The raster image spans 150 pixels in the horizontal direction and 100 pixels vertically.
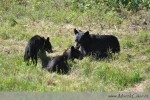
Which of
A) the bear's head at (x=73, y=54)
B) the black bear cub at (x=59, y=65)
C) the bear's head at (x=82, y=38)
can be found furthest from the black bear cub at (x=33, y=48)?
the bear's head at (x=82, y=38)

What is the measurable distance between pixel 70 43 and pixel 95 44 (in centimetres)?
96

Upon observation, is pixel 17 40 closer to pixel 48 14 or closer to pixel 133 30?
pixel 48 14

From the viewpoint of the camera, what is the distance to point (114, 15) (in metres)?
15.3

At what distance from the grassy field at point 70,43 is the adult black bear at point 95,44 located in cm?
38

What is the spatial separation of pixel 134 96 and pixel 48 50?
13.8 ft

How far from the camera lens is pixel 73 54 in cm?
1113

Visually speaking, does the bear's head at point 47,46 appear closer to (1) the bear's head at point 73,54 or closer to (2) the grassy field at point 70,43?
(2) the grassy field at point 70,43

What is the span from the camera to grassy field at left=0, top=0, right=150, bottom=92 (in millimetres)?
9320

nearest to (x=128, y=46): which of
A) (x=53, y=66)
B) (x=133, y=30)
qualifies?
(x=133, y=30)

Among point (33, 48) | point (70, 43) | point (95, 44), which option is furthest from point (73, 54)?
point (70, 43)

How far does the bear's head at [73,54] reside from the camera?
1105cm

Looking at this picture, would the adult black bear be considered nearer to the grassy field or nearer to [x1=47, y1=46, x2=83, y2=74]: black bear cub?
the grassy field

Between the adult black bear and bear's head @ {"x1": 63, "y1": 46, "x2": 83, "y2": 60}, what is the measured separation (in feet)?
0.77

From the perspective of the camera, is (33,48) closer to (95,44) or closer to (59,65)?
(59,65)
